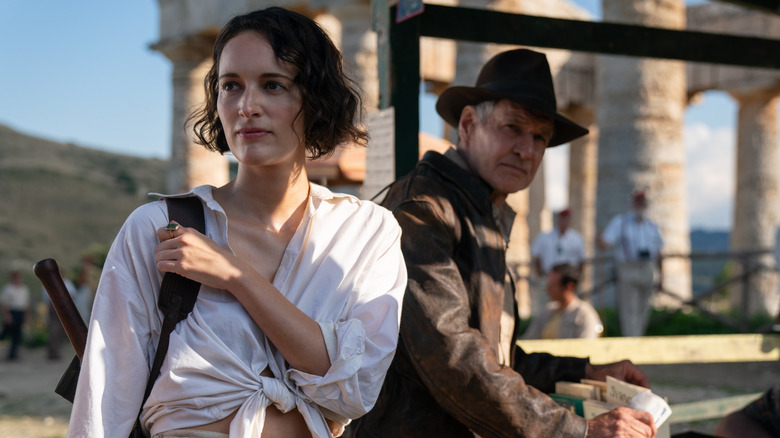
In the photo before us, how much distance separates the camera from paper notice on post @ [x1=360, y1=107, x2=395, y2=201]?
3312 millimetres

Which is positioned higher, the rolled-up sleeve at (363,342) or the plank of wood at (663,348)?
the rolled-up sleeve at (363,342)

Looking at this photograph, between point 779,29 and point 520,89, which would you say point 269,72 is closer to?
point 520,89

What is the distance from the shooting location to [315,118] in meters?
1.84

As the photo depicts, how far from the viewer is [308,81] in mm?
1800

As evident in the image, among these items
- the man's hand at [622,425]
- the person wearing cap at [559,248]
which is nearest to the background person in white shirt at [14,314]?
the person wearing cap at [559,248]

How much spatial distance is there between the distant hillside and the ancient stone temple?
105ft

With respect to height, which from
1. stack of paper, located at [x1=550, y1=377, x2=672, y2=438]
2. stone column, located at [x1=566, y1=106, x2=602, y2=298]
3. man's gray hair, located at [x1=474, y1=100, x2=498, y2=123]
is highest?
Result: man's gray hair, located at [x1=474, y1=100, x2=498, y2=123]

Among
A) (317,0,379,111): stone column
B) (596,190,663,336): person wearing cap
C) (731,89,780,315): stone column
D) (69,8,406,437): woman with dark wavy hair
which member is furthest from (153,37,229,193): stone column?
(69,8,406,437): woman with dark wavy hair

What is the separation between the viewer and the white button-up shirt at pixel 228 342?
1.56 metres

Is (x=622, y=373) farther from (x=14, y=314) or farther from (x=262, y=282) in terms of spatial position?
(x=14, y=314)

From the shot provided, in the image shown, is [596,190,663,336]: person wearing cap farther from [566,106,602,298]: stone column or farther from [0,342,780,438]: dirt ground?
[566,106,602,298]: stone column

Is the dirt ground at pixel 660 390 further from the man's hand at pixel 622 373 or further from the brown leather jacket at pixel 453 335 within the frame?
the brown leather jacket at pixel 453 335

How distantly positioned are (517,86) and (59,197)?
6283 centimetres

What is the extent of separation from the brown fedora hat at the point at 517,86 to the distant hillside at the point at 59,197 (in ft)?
155
